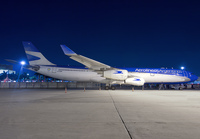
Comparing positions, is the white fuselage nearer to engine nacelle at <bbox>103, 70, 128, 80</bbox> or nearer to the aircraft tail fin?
the aircraft tail fin

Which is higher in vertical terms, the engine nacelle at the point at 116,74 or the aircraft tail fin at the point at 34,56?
the aircraft tail fin at the point at 34,56

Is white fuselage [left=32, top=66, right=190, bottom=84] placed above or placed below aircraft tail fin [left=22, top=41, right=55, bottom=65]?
below

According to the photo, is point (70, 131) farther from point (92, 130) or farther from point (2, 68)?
point (2, 68)

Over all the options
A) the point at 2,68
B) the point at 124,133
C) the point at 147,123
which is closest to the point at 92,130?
the point at 124,133

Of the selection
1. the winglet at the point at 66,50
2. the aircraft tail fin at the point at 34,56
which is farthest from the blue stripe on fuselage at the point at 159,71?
the aircraft tail fin at the point at 34,56

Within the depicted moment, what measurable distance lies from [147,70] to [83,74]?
345 inches

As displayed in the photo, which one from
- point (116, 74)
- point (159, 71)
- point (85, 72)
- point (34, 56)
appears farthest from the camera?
point (34, 56)

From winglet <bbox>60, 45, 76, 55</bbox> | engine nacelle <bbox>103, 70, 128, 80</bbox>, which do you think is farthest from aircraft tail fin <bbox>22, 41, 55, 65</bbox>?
engine nacelle <bbox>103, 70, 128, 80</bbox>

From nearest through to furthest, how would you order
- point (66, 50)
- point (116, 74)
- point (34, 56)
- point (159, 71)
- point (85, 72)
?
point (66, 50) < point (116, 74) < point (159, 71) < point (85, 72) < point (34, 56)

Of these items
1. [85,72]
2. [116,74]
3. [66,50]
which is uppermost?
[66,50]

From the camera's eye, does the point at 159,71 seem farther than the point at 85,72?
No

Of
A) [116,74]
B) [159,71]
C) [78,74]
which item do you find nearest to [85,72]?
[78,74]

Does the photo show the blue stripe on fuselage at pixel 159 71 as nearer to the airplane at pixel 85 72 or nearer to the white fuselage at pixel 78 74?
the airplane at pixel 85 72

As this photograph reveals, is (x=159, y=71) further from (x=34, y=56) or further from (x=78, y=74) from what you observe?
(x=34, y=56)
